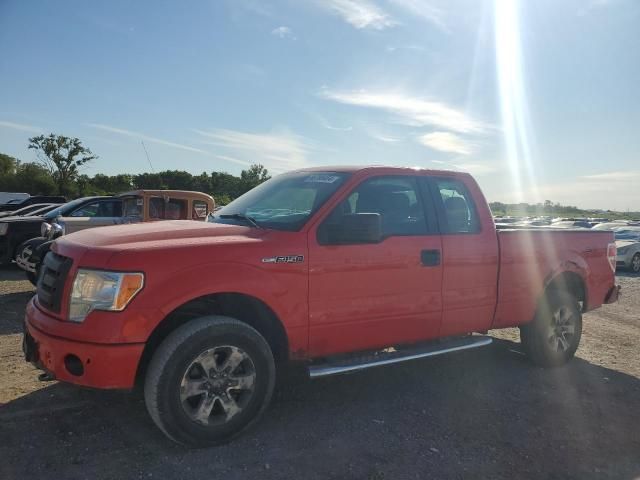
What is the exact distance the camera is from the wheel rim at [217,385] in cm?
337

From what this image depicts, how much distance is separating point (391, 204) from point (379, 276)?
2.47 ft

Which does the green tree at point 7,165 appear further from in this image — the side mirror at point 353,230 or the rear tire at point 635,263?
the side mirror at point 353,230

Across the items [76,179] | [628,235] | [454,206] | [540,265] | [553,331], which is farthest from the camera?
[76,179]

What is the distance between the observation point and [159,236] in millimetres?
3611

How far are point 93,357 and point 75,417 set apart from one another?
104 centimetres

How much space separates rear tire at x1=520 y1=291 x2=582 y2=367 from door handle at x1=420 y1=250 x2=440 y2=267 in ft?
5.42

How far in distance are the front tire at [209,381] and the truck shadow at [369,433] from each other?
164mm

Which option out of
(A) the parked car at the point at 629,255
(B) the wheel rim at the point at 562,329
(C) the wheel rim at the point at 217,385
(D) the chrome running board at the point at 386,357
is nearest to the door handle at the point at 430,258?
(D) the chrome running board at the point at 386,357

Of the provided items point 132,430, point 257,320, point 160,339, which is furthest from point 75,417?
point 257,320

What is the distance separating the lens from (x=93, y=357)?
3.12 metres

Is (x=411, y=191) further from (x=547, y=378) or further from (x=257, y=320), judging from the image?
(x=547, y=378)

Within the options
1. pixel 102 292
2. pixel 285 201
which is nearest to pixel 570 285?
pixel 285 201

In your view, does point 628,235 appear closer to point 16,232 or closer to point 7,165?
point 16,232

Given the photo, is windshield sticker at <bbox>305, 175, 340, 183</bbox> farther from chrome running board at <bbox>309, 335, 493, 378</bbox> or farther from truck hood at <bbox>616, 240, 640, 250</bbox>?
truck hood at <bbox>616, 240, 640, 250</bbox>
